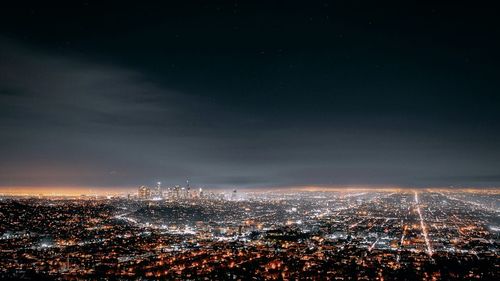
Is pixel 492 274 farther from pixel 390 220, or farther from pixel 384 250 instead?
pixel 390 220

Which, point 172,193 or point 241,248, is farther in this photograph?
point 172,193

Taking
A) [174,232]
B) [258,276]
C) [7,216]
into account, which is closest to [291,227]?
[174,232]

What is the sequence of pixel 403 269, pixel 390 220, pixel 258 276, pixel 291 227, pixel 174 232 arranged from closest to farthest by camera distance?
pixel 258 276, pixel 403 269, pixel 174 232, pixel 291 227, pixel 390 220

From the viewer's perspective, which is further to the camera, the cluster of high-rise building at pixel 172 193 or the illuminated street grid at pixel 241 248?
the cluster of high-rise building at pixel 172 193

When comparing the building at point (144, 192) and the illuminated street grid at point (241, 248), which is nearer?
the illuminated street grid at point (241, 248)

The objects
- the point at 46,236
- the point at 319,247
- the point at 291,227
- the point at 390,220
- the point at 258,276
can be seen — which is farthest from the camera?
the point at 390,220

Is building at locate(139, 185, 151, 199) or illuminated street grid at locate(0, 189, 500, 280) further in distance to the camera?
building at locate(139, 185, 151, 199)

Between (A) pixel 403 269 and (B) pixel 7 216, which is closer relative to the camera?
(A) pixel 403 269

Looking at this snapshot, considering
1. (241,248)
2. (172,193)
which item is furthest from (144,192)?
(241,248)

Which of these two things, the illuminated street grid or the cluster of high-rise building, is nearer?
the illuminated street grid

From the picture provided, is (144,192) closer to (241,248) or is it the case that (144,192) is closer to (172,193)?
(172,193)

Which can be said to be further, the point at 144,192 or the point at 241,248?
the point at 144,192
